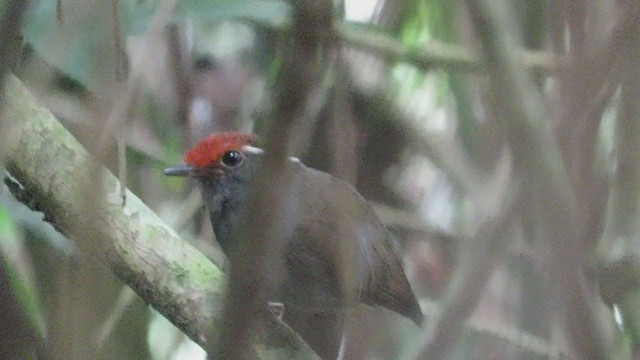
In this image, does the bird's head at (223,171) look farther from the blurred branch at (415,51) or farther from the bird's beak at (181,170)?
the blurred branch at (415,51)

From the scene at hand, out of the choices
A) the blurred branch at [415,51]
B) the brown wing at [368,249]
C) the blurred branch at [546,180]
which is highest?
the blurred branch at [546,180]

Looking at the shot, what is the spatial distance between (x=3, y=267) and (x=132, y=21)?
3.69 ft

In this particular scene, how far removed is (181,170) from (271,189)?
2250mm

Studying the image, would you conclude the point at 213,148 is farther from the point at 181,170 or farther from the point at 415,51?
the point at 415,51

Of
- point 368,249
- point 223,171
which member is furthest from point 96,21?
point 368,249

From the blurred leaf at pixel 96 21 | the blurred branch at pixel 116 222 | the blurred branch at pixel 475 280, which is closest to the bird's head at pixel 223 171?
the blurred leaf at pixel 96 21

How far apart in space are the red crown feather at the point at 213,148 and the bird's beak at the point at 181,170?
0.7 inches

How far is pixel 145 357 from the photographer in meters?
2.84

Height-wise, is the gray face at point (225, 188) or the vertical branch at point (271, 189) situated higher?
the vertical branch at point (271, 189)

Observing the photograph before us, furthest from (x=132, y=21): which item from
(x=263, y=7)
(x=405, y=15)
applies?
(x=405, y=15)

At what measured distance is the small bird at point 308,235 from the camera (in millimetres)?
2943

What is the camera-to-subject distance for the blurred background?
3.73ft

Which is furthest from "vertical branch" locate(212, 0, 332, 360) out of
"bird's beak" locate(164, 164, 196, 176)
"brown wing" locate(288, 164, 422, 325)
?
"bird's beak" locate(164, 164, 196, 176)

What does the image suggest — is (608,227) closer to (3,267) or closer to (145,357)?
(3,267)
